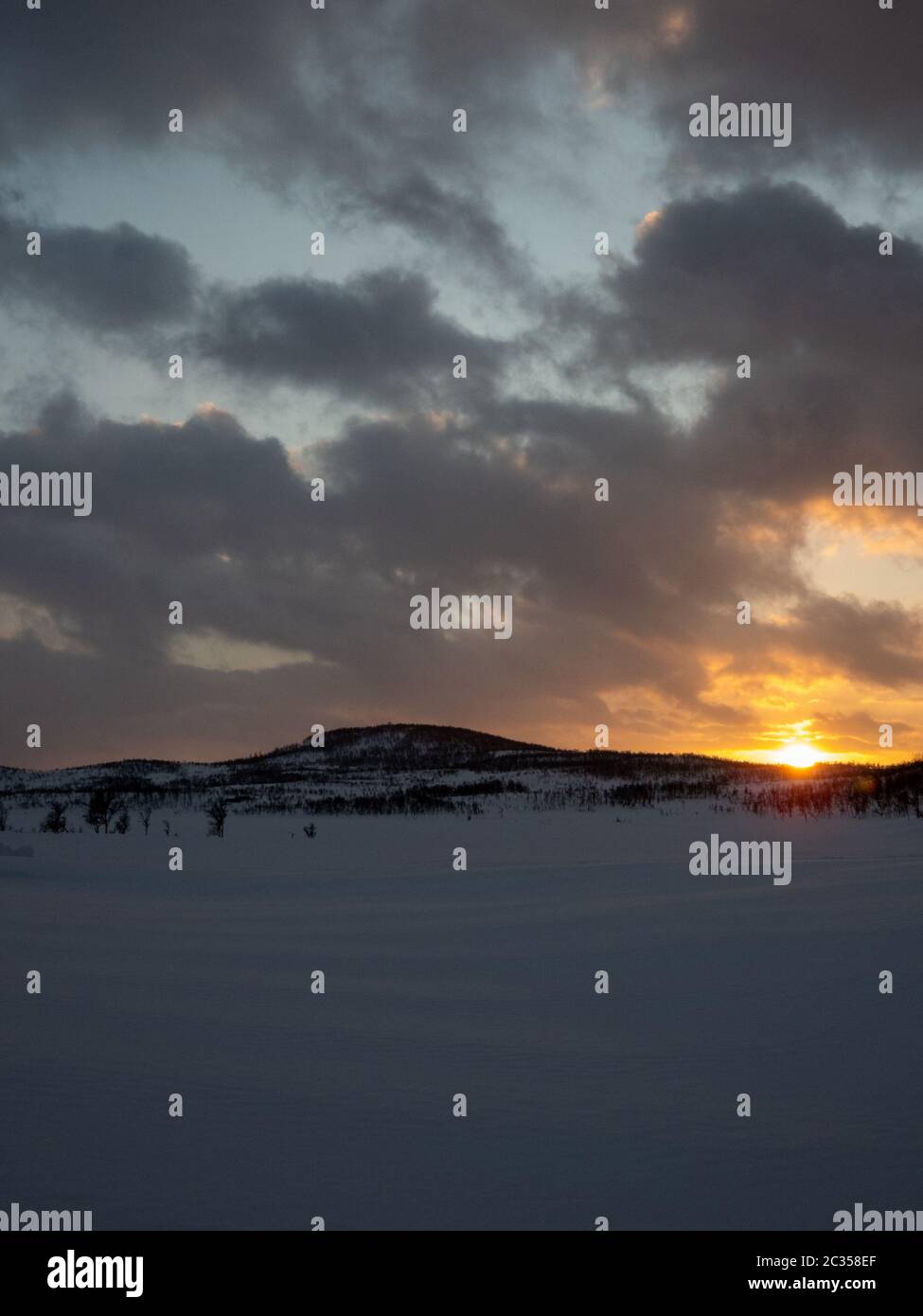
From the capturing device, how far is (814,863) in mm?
15625

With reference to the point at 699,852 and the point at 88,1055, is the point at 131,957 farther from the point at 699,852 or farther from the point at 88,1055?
the point at 699,852

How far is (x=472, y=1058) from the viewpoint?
252 inches

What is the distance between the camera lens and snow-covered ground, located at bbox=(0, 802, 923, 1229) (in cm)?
451

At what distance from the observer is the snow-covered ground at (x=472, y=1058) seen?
4.51 metres

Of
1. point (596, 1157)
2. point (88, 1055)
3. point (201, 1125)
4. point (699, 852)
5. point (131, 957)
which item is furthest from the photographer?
point (699, 852)

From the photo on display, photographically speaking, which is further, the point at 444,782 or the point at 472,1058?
the point at 444,782

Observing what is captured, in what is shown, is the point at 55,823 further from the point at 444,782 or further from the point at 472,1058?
the point at 444,782

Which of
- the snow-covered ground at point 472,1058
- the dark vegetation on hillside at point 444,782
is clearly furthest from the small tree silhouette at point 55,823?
the snow-covered ground at point 472,1058

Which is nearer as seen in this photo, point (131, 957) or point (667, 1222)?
point (667, 1222)

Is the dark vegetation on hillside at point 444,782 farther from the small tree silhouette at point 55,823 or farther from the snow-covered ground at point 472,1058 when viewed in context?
the snow-covered ground at point 472,1058

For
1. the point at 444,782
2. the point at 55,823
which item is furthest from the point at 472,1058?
the point at 444,782

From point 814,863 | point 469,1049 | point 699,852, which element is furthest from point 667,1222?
point 699,852

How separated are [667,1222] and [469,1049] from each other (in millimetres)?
2457

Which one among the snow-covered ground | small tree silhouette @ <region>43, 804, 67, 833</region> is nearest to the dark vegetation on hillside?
small tree silhouette @ <region>43, 804, 67, 833</region>
